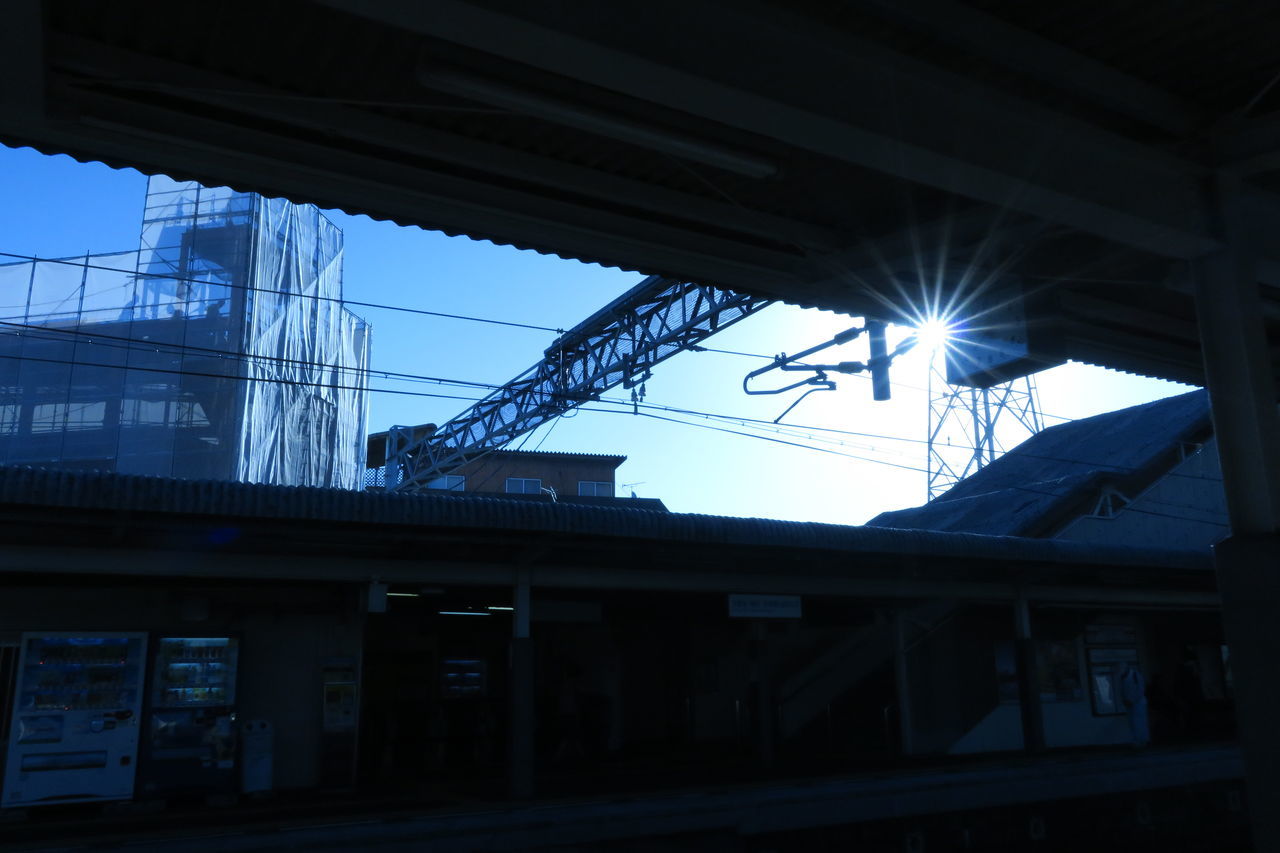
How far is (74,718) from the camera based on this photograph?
12086 millimetres

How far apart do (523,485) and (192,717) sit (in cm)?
3744

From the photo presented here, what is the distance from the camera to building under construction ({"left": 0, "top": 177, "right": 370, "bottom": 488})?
26.9 m

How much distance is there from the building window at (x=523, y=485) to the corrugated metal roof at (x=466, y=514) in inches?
1385

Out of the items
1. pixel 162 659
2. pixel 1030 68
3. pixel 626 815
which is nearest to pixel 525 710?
pixel 626 815

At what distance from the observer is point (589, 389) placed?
1004 inches

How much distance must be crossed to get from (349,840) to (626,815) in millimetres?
2560

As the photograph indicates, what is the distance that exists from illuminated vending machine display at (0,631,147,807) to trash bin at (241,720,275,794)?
1238mm

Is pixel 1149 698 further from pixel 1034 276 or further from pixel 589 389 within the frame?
pixel 1034 276

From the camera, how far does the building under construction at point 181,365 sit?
2689cm

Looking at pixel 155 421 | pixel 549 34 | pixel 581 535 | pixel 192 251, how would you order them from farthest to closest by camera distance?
pixel 192 251
pixel 155 421
pixel 581 535
pixel 549 34

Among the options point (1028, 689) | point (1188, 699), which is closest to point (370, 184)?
point (1028, 689)

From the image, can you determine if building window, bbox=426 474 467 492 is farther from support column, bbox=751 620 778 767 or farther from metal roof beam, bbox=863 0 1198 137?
metal roof beam, bbox=863 0 1198 137

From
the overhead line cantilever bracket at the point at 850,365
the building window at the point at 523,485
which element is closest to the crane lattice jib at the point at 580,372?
the overhead line cantilever bracket at the point at 850,365

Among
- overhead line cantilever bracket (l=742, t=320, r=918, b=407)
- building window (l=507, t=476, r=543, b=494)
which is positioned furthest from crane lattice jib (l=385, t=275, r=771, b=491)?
building window (l=507, t=476, r=543, b=494)
